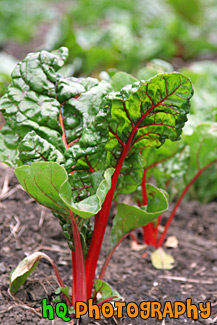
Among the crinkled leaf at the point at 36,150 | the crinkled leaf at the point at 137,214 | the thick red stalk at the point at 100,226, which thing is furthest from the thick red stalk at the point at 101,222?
the crinkled leaf at the point at 36,150

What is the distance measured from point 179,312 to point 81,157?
827mm

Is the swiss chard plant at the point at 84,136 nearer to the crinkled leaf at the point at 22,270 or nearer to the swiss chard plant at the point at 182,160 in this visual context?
the crinkled leaf at the point at 22,270

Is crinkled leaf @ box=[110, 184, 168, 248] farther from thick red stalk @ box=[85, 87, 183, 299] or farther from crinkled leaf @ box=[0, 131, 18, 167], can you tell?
crinkled leaf @ box=[0, 131, 18, 167]

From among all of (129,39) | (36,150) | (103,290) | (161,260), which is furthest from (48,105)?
(129,39)

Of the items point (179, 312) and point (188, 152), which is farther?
point (188, 152)

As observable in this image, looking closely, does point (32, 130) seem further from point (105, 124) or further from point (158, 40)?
point (158, 40)

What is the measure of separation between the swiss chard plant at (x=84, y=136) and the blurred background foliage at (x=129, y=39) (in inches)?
21.3

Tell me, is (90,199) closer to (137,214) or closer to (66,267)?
(137,214)

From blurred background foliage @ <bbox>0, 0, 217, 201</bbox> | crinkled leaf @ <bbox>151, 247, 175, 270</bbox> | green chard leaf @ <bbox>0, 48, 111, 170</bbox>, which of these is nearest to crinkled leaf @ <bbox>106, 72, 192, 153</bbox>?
green chard leaf @ <bbox>0, 48, 111, 170</bbox>

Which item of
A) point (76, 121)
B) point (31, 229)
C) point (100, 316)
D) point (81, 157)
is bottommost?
point (100, 316)

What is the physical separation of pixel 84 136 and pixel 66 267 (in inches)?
32.3

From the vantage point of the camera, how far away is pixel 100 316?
1.82m

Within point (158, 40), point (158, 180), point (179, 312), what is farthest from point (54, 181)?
point (158, 40)

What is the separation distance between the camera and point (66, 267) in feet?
7.15
